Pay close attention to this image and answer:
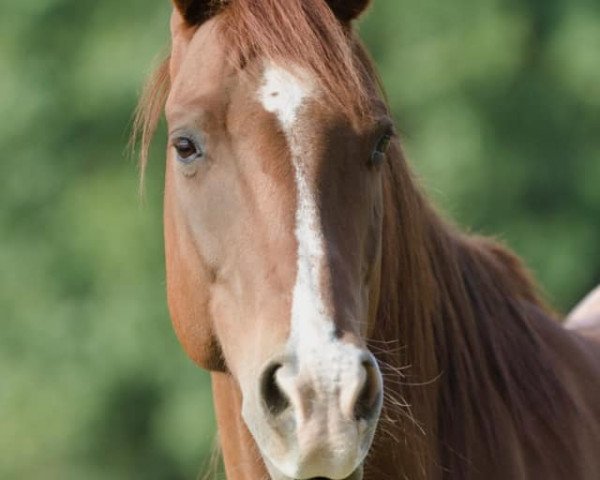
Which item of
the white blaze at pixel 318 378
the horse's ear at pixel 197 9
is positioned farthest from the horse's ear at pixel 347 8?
the white blaze at pixel 318 378

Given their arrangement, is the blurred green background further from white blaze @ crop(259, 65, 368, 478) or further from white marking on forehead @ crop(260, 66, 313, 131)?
white blaze @ crop(259, 65, 368, 478)

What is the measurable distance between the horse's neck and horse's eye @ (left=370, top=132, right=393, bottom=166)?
0.58m

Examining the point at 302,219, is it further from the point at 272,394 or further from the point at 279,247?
the point at 272,394

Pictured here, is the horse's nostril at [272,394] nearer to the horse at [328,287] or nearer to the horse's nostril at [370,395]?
the horse at [328,287]

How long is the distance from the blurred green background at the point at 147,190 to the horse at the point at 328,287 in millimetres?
5839

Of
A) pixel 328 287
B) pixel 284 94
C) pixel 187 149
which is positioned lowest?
pixel 328 287

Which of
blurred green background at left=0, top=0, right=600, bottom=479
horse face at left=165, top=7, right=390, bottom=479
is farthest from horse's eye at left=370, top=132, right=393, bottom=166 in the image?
blurred green background at left=0, top=0, right=600, bottom=479

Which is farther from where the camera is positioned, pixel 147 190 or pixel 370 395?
pixel 147 190

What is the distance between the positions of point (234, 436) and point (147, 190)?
6575 millimetres

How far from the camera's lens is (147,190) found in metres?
9.35

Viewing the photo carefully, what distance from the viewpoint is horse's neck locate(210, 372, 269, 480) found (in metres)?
2.80

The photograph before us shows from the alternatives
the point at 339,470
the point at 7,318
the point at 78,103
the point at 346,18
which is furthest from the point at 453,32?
the point at 339,470

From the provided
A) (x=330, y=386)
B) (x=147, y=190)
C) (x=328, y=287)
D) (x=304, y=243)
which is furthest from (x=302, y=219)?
(x=147, y=190)

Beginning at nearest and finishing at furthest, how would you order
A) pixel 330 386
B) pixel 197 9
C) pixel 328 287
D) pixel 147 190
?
pixel 330 386
pixel 328 287
pixel 197 9
pixel 147 190
